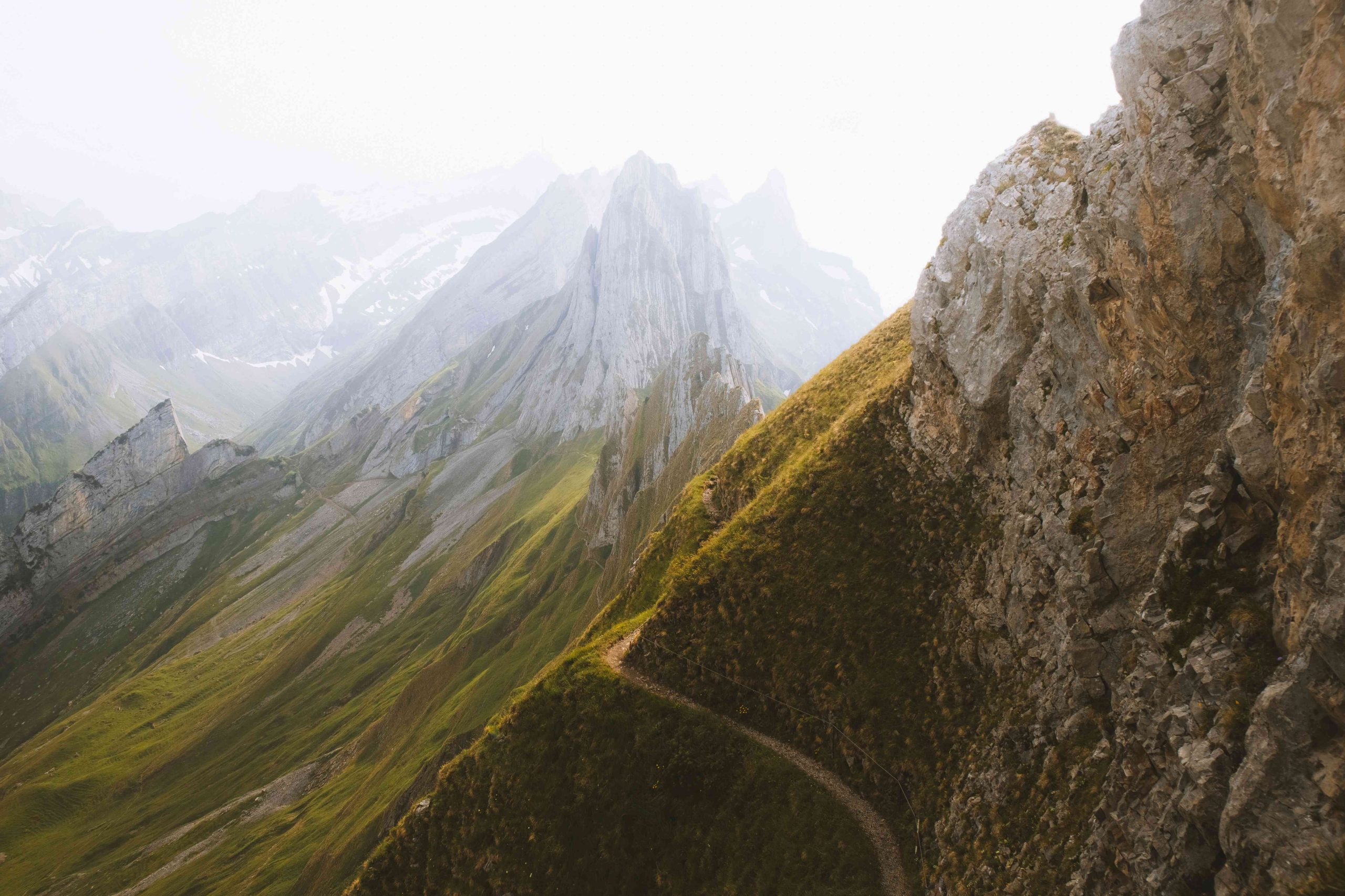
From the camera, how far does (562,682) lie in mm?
40938

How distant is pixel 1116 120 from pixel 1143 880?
1108 inches

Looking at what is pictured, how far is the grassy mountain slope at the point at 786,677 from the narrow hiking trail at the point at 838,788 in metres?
0.61

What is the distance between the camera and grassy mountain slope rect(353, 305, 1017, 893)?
3080 centimetres

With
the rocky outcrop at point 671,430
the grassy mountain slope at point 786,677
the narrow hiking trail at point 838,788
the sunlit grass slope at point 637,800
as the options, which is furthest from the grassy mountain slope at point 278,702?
the narrow hiking trail at point 838,788

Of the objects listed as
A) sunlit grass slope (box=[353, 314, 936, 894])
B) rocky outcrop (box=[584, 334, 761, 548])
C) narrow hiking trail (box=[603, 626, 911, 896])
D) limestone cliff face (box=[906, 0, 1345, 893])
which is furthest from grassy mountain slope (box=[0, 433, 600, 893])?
limestone cliff face (box=[906, 0, 1345, 893])

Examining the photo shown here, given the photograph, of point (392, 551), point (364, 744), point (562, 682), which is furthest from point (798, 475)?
point (392, 551)

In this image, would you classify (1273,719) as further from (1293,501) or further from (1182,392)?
(1182,392)

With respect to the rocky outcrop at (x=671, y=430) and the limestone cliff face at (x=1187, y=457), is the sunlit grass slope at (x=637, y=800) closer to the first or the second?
the limestone cliff face at (x=1187, y=457)

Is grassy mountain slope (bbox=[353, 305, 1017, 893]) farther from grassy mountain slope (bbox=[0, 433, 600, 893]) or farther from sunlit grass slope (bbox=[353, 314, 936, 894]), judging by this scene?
grassy mountain slope (bbox=[0, 433, 600, 893])

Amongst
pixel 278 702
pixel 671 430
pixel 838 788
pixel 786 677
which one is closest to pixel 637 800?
pixel 786 677

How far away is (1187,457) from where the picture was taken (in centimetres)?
2159

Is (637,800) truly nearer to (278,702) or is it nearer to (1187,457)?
(1187,457)

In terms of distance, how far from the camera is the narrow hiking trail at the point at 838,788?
2775cm

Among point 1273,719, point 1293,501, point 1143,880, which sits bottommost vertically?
point 1143,880
